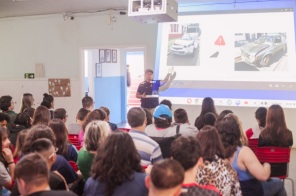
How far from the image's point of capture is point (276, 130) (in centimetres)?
365

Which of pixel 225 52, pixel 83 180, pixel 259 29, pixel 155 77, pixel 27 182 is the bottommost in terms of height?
pixel 83 180

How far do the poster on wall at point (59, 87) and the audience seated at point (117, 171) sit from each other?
6440mm

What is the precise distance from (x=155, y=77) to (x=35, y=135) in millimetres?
4342

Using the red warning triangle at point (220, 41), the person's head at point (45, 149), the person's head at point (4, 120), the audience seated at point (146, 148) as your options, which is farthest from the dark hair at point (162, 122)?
the red warning triangle at point (220, 41)

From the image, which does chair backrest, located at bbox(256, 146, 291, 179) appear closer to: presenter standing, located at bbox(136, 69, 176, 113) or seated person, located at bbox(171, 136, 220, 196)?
seated person, located at bbox(171, 136, 220, 196)

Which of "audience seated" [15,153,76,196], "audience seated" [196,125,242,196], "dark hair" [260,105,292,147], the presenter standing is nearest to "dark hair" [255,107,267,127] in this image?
"dark hair" [260,105,292,147]

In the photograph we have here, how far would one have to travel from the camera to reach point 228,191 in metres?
2.29

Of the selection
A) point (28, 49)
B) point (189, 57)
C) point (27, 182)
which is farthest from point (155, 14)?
point (28, 49)

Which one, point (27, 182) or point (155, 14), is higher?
point (155, 14)

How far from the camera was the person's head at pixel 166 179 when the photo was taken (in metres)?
1.61

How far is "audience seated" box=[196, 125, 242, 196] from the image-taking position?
2.24 meters

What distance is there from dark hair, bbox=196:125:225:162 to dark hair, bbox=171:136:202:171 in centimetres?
34

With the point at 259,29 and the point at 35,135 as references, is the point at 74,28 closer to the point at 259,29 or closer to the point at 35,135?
the point at 259,29

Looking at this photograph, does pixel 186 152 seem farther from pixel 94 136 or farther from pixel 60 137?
pixel 60 137
